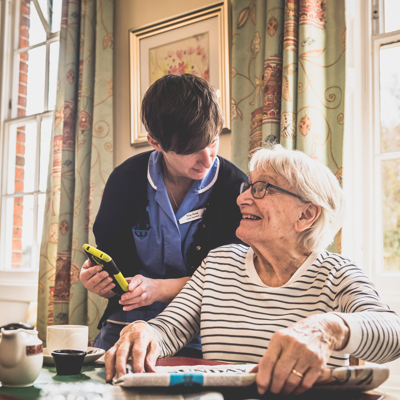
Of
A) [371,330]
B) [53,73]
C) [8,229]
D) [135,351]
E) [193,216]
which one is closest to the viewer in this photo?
[371,330]

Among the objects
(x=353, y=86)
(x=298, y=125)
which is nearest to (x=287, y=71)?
(x=298, y=125)

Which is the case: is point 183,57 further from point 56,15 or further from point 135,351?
point 135,351

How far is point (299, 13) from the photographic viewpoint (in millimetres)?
2201

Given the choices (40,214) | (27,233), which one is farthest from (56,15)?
(27,233)

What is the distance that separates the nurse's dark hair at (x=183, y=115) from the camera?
1.47m

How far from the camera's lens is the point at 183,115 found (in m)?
1.46

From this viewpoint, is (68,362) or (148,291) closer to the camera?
(68,362)

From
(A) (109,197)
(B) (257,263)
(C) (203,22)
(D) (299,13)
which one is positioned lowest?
(B) (257,263)

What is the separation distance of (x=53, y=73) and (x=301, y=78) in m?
2.41

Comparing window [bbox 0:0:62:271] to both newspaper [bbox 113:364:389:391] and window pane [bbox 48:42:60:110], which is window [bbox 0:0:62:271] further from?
newspaper [bbox 113:364:389:391]

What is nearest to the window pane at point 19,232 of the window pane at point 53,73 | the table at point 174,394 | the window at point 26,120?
the window at point 26,120

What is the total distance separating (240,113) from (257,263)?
1119mm

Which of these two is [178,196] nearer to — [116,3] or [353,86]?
[353,86]

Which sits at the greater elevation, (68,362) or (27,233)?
(27,233)
